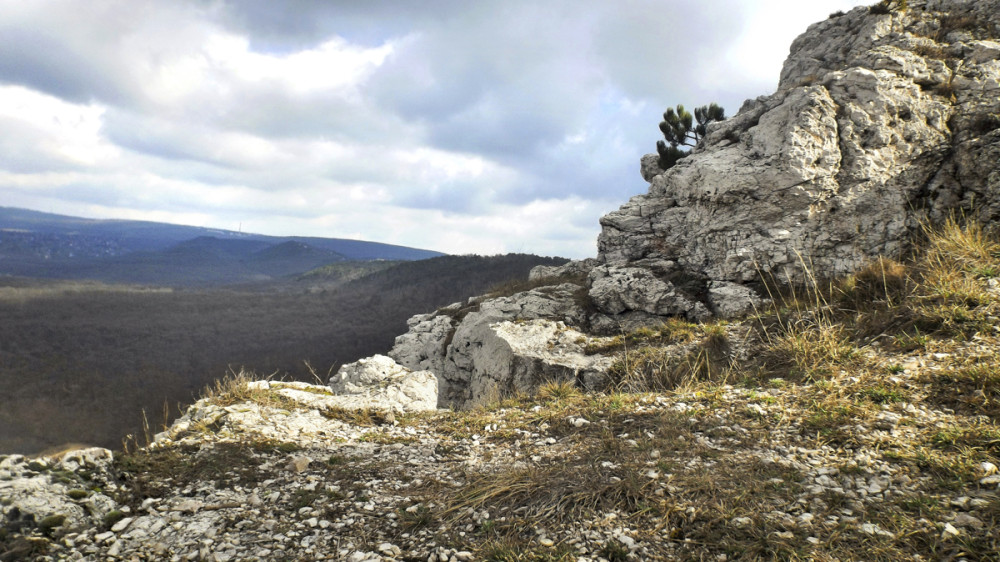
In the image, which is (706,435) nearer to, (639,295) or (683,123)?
(639,295)

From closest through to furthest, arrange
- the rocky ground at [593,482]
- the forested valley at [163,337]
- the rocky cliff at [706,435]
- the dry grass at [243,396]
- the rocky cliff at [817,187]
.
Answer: the rocky ground at [593,482] < the rocky cliff at [706,435] < the dry grass at [243,396] < the rocky cliff at [817,187] < the forested valley at [163,337]

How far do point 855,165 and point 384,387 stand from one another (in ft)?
40.6

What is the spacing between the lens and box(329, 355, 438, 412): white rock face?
727 cm

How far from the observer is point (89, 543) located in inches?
124

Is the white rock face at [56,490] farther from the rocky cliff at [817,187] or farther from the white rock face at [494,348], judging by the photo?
the rocky cliff at [817,187]

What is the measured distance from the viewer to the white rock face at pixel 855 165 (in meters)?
10.7

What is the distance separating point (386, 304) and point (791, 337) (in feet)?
328

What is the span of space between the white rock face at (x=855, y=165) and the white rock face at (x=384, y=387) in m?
6.39

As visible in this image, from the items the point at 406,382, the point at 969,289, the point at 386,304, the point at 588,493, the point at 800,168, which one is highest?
the point at 800,168

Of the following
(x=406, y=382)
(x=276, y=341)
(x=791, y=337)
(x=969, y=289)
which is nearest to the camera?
(x=969, y=289)

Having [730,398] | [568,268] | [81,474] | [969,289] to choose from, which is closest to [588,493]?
[730,398]

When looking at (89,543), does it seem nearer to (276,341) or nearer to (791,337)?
(791,337)

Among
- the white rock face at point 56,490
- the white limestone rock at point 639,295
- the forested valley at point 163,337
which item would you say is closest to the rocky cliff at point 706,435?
the white rock face at point 56,490

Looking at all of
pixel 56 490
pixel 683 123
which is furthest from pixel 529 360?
pixel 683 123
